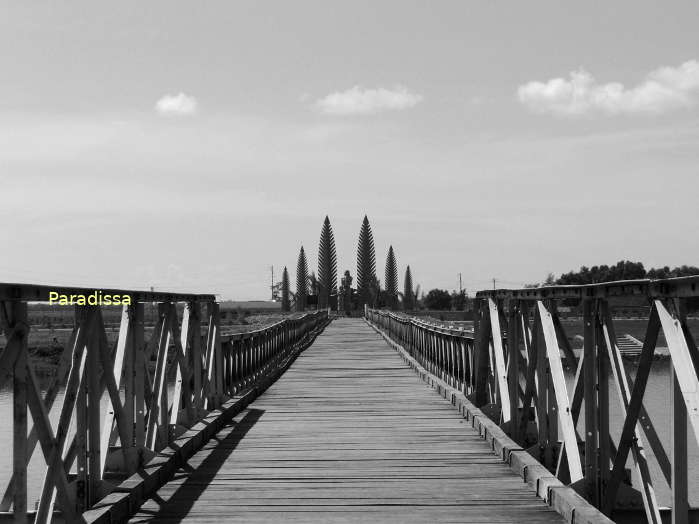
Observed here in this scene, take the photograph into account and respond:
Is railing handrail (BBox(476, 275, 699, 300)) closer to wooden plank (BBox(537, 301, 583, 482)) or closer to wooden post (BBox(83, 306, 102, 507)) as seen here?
wooden plank (BBox(537, 301, 583, 482))

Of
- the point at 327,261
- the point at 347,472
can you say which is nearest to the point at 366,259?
the point at 327,261

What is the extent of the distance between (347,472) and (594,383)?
100.0 inches

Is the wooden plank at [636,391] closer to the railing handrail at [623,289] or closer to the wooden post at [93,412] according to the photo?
the railing handrail at [623,289]

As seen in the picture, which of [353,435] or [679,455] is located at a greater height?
[679,455]

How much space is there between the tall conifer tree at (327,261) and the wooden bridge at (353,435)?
91.0 meters

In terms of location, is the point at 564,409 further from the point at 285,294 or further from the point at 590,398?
the point at 285,294

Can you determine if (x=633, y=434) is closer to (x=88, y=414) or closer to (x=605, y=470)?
(x=605, y=470)

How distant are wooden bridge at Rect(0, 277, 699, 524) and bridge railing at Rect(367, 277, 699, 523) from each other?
0.04 feet

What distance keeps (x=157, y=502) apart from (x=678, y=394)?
3.61 m

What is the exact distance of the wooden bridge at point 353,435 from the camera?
13.1 feet

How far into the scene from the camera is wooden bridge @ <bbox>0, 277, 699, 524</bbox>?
13.1 ft

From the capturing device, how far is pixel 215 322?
32.0 feet

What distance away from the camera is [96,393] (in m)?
5.04

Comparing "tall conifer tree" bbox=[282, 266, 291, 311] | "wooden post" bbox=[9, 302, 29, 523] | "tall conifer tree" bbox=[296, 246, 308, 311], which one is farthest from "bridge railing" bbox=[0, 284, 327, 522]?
"tall conifer tree" bbox=[282, 266, 291, 311]
